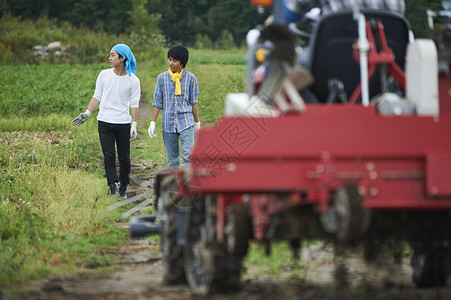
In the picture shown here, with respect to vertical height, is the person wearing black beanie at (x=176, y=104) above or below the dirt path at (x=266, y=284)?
above

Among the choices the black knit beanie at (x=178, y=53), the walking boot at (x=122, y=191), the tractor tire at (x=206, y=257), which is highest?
the black knit beanie at (x=178, y=53)

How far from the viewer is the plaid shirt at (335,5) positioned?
6.84 m

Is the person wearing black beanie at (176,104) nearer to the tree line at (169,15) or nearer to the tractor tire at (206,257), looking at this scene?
the tractor tire at (206,257)

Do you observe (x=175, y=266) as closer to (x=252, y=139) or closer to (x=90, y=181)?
(x=252, y=139)

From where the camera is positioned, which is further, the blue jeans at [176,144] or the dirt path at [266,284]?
the blue jeans at [176,144]

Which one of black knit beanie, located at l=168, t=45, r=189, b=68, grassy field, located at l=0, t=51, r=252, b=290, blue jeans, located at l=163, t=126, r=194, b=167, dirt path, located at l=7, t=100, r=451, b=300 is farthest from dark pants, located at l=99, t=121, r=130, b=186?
dirt path, located at l=7, t=100, r=451, b=300

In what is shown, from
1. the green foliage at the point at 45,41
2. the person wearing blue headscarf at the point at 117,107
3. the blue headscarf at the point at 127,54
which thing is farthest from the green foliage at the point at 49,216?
the green foliage at the point at 45,41

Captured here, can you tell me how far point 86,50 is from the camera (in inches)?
1706

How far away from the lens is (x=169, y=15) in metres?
97.8

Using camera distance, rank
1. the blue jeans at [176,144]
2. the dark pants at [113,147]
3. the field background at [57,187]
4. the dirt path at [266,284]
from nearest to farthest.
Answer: the dirt path at [266,284] → the field background at [57,187] → the blue jeans at [176,144] → the dark pants at [113,147]

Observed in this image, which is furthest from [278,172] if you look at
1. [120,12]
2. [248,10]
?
[120,12]

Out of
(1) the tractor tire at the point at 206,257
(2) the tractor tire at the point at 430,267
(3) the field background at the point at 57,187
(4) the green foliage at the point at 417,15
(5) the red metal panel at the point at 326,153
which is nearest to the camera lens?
(5) the red metal panel at the point at 326,153

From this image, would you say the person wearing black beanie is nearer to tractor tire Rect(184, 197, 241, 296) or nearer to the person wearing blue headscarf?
the person wearing blue headscarf

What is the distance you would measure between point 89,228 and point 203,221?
3589 mm
